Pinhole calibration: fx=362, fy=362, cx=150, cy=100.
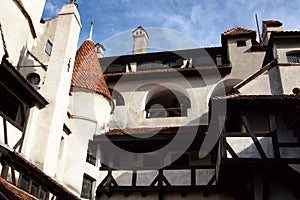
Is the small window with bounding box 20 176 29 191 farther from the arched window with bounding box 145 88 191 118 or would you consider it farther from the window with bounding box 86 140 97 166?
the arched window with bounding box 145 88 191 118

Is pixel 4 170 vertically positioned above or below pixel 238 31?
below

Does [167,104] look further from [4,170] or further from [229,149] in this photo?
[4,170]

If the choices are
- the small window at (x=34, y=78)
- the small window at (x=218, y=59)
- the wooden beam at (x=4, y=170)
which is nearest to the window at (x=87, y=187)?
the small window at (x=34, y=78)

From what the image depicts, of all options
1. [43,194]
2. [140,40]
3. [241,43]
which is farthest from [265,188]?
[140,40]

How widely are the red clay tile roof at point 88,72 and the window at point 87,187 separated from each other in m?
3.88

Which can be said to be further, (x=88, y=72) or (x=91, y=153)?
(x=88, y=72)

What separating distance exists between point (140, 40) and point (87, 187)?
11964 millimetres

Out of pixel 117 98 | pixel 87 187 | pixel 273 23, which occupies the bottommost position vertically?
pixel 87 187

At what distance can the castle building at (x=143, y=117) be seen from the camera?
1083 centimetres

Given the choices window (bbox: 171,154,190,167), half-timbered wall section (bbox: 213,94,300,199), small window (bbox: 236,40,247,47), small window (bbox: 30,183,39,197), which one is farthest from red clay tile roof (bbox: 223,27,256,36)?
small window (bbox: 30,183,39,197)

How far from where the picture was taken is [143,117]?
57.2 ft

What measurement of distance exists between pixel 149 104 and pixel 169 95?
1209 millimetres

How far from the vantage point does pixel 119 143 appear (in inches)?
591

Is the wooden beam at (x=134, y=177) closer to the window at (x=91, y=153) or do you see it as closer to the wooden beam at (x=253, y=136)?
the window at (x=91, y=153)
